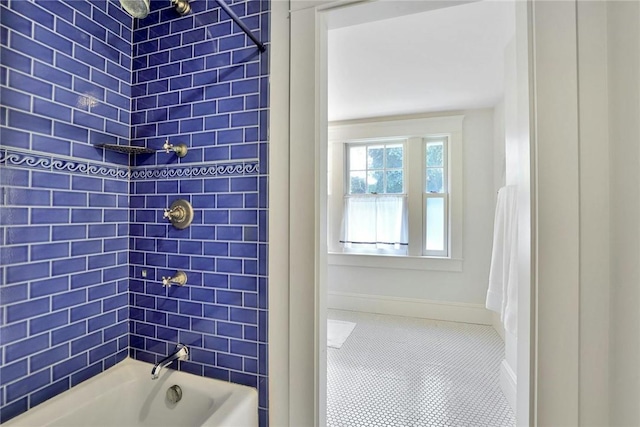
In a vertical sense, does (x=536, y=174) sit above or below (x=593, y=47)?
below

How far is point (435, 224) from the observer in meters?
3.79

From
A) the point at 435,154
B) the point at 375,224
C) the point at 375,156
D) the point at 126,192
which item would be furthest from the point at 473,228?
the point at 126,192

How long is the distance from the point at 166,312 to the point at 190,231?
0.37 m

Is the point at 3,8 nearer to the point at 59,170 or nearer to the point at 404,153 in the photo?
the point at 59,170

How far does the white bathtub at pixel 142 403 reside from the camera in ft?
3.30

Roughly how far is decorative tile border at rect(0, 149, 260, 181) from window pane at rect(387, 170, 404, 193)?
305 centimetres

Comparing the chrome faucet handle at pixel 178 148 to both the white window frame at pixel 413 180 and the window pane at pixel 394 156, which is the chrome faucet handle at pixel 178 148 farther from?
the window pane at pixel 394 156

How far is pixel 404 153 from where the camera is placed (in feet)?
12.6

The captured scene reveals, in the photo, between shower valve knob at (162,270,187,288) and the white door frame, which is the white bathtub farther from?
shower valve knob at (162,270,187,288)

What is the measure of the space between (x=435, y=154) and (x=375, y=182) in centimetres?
83

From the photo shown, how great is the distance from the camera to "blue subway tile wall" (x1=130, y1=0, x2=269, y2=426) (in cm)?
113

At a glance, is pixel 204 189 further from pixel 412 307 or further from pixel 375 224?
pixel 412 307

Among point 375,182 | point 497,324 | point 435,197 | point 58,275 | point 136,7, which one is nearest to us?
point 136,7

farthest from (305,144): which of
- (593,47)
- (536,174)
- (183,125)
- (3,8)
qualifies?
(3,8)
